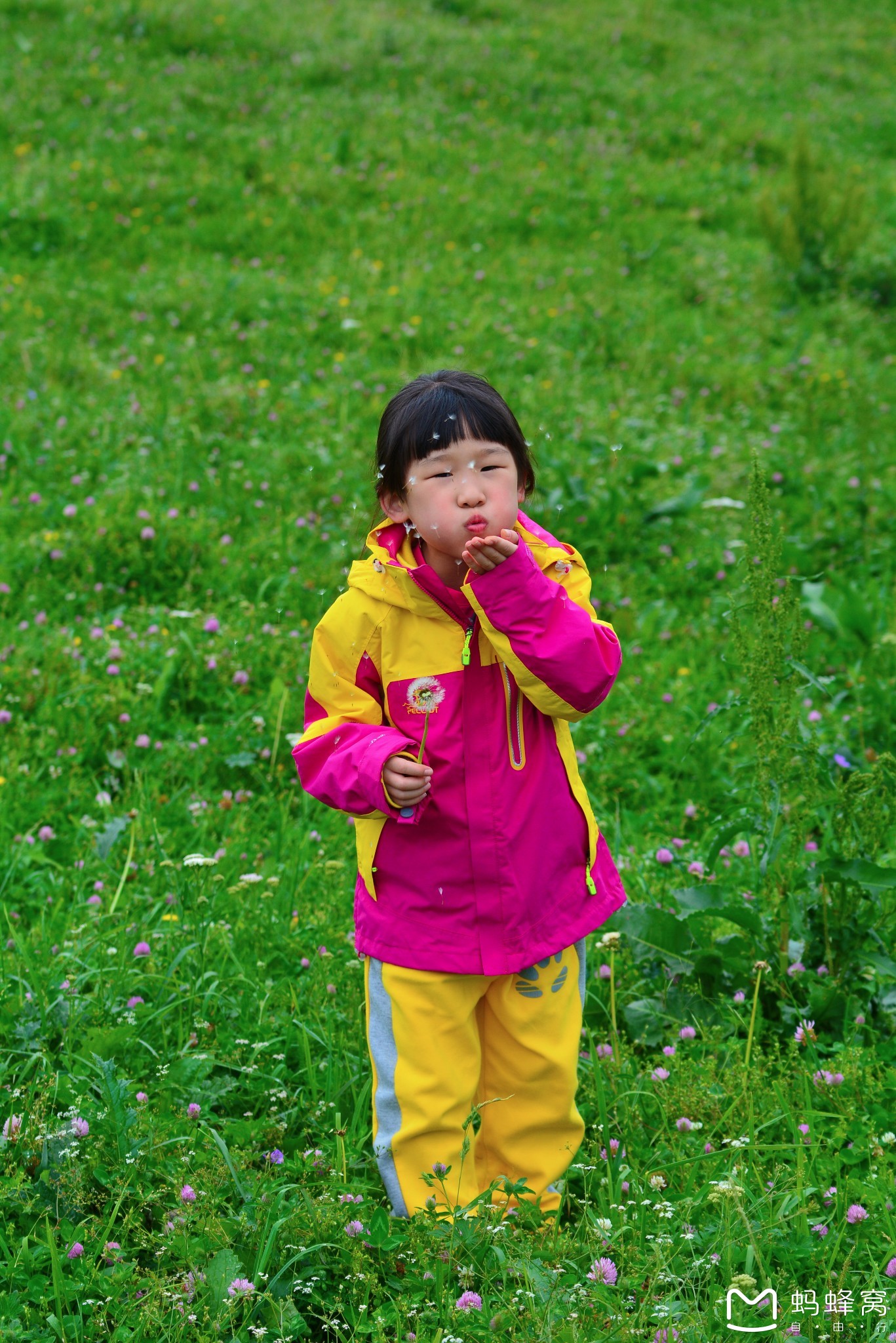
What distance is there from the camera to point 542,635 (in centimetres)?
218

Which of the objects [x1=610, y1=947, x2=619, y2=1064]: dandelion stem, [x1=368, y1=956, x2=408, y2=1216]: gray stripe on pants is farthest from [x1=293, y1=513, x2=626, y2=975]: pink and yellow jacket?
[x1=610, y1=947, x2=619, y2=1064]: dandelion stem

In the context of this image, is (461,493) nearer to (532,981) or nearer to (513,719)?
(513,719)

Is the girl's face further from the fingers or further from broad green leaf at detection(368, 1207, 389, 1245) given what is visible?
broad green leaf at detection(368, 1207, 389, 1245)

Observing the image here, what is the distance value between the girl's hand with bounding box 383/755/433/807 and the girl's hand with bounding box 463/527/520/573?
0.38 meters

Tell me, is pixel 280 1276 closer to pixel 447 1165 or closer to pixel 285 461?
pixel 447 1165

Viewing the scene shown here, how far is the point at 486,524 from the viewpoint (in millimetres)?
2227

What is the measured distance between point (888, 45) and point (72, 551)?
15215 mm

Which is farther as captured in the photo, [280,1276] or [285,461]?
[285,461]

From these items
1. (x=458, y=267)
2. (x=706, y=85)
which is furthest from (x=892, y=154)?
(x=458, y=267)

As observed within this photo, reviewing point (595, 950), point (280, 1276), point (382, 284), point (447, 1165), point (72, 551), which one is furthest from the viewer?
point (382, 284)

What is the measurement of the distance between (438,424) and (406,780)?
0.69m

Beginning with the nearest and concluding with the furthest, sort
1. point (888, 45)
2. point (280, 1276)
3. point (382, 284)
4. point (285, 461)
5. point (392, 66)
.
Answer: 1. point (280, 1276)
2. point (285, 461)
3. point (382, 284)
4. point (392, 66)
5. point (888, 45)

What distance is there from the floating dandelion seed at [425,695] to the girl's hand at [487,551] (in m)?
0.32

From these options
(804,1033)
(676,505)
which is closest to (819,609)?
(676,505)
